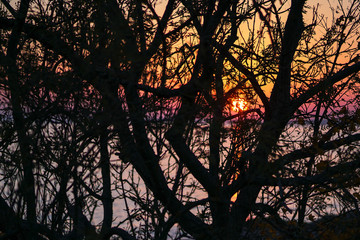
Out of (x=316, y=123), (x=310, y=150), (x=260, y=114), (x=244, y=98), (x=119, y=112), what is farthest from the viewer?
(x=316, y=123)

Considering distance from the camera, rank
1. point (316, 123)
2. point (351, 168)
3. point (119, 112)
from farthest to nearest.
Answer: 1. point (316, 123)
2. point (351, 168)
3. point (119, 112)

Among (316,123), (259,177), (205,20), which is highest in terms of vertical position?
(316,123)

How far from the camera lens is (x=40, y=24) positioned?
193 inches

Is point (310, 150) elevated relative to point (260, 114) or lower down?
lower down

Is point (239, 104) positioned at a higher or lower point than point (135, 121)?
higher

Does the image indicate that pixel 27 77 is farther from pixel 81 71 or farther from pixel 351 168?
pixel 351 168

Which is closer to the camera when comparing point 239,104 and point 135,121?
point 135,121

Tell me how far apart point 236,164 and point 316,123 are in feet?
11.2

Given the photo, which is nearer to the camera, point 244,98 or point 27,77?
point 27,77

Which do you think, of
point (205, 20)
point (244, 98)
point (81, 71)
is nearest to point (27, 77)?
point (81, 71)

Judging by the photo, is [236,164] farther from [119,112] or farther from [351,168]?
[119,112]

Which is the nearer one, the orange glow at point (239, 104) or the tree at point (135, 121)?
the tree at point (135, 121)

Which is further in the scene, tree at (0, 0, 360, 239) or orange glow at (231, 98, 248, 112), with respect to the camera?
orange glow at (231, 98, 248, 112)

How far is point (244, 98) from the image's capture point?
633 centimetres
